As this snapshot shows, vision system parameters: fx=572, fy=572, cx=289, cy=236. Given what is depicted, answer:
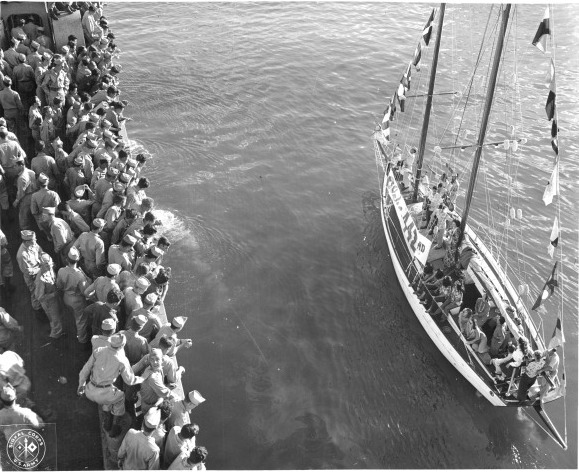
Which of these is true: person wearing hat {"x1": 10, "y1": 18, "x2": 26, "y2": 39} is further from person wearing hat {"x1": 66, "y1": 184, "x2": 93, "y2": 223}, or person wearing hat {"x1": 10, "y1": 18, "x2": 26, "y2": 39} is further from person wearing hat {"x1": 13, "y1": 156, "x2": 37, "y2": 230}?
person wearing hat {"x1": 66, "y1": 184, "x2": 93, "y2": 223}

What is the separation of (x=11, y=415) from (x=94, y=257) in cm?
440

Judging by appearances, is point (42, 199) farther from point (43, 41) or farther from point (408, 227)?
point (408, 227)

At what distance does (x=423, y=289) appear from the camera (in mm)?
17203

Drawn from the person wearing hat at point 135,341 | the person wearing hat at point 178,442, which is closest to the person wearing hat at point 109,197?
the person wearing hat at point 135,341

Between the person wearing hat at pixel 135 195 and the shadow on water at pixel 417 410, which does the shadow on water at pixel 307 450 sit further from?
the person wearing hat at pixel 135 195

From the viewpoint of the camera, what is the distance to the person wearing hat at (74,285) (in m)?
11.3

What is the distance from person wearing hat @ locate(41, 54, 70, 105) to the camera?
56.5 ft

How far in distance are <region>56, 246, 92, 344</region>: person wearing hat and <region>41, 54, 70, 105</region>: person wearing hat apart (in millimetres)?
7568

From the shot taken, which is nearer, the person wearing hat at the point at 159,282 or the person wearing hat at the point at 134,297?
the person wearing hat at the point at 134,297

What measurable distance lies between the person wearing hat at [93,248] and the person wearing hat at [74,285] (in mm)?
507

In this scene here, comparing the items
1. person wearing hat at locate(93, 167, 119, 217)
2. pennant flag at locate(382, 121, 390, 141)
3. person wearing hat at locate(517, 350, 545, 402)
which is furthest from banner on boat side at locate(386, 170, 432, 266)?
person wearing hat at locate(93, 167, 119, 217)

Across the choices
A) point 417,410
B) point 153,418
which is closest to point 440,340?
point 417,410

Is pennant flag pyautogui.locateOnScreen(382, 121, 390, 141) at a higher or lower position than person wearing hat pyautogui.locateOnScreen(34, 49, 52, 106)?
lower

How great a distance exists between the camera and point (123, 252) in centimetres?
1223
